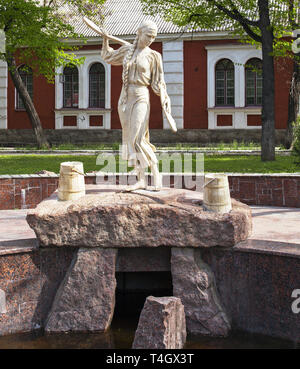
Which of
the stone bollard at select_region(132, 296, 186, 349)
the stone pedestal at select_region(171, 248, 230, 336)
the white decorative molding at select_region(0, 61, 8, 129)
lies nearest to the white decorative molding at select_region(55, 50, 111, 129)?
the white decorative molding at select_region(0, 61, 8, 129)

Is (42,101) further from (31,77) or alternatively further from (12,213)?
(12,213)

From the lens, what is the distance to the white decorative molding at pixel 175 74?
22.7 meters

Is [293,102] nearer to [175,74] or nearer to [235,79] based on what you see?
[235,79]

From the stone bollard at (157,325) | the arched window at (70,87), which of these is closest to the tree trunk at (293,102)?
the arched window at (70,87)

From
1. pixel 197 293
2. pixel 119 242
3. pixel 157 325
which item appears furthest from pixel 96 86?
pixel 157 325

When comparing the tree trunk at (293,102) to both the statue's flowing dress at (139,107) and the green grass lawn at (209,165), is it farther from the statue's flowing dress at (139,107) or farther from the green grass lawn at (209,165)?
the statue's flowing dress at (139,107)

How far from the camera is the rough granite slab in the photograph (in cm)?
600

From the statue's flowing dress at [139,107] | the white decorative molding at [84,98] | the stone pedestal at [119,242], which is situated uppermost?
the white decorative molding at [84,98]

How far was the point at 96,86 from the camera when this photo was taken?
79.0ft

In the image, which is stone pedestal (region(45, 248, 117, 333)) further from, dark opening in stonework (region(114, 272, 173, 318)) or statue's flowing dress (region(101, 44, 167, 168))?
statue's flowing dress (region(101, 44, 167, 168))

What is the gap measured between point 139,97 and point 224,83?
16.4m

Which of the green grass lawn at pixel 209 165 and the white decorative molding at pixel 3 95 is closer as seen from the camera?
the green grass lawn at pixel 209 165

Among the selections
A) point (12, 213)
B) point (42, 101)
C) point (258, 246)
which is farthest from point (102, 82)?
point (258, 246)

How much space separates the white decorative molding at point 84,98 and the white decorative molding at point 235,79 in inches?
167
